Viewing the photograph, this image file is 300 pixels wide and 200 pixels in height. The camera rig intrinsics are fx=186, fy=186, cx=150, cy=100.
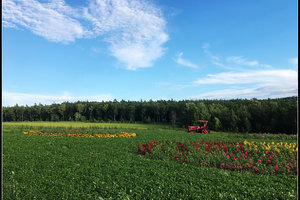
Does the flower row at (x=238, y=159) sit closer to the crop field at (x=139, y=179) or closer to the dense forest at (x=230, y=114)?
the crop field at (x=139, y=179)

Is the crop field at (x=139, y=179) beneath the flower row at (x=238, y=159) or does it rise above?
above

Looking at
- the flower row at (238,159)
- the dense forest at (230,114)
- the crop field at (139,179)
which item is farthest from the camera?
the dense forest at (230,114)

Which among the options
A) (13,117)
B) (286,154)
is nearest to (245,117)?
(286,154)

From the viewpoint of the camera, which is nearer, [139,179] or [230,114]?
[139,179]

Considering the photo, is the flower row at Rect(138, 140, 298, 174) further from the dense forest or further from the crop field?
the dense forest

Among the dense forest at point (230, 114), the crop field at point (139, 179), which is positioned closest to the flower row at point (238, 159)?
the crop field at point (139, 179)

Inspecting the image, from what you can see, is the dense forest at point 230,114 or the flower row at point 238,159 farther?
the dense forest at point 230,114

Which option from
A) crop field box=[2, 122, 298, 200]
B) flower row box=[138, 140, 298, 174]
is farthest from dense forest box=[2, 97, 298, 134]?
crop field box=[2, 122, 298, 200]

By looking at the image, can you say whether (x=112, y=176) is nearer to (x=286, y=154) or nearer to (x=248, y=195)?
(x=248, y=195)

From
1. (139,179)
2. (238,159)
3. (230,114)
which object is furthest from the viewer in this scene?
(230,114)

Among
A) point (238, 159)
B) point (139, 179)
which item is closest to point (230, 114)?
point (238, 159)

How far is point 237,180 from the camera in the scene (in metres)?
6.63

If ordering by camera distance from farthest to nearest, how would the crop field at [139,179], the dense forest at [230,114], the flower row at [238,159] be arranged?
the dense forest at [230,114]
the flower row at [238,159]
the crop field at [139,179]

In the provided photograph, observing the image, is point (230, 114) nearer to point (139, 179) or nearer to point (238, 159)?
point (238, 159)
